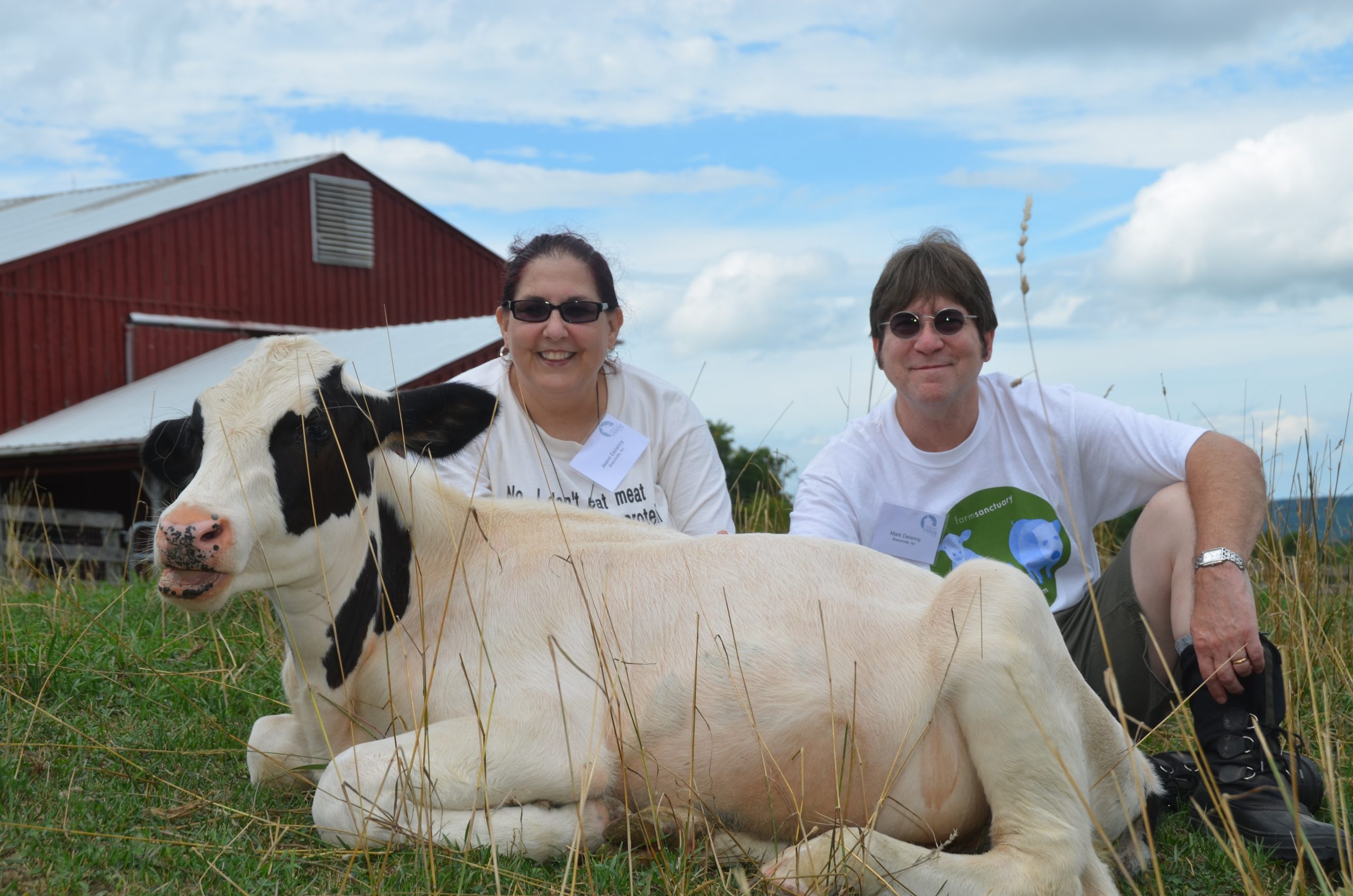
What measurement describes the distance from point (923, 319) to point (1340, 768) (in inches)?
96.9

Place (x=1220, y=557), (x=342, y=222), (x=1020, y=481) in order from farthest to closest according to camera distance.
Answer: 1. (x=342, y=222)
2. (x=1020, y=481)
3. (x=1220, y=557)

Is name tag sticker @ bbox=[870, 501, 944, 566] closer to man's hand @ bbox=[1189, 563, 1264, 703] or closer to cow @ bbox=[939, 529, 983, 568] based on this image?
cow @ bbox=[939, 529, 983, 568]

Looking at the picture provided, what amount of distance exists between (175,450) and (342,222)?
2596cm

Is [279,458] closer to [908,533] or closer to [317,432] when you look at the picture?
[317,432]

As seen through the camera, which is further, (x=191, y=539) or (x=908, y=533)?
(x=908, y=533)

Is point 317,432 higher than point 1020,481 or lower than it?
higher

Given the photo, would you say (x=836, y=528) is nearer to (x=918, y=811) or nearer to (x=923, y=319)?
(x=923, y=319)

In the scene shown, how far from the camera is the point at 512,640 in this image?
145 inches

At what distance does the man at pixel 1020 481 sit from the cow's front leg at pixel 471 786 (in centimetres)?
166

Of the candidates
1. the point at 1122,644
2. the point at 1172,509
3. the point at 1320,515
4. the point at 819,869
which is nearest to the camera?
the point at 819,869

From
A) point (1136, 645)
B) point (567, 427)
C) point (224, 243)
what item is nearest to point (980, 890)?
point (1136, 645)

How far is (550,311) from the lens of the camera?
207 inches

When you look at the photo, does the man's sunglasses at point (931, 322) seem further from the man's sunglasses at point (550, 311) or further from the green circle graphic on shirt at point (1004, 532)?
the man's sunglasses at point (550, 311)

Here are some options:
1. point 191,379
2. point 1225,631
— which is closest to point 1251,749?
point 1225,631
